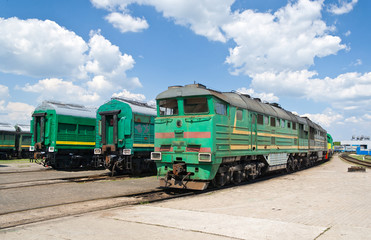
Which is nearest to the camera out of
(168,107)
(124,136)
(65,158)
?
(168,107)

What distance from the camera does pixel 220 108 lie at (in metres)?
12.3

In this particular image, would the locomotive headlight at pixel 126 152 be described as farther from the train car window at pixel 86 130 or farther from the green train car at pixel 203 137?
the train car window at pixel 86 130

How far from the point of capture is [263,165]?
649 inches

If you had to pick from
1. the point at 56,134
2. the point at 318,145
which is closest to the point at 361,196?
the point at 56,134

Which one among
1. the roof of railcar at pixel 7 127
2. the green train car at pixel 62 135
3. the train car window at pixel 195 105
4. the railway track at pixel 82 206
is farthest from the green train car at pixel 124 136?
the roof of railcar at pixel 7 127

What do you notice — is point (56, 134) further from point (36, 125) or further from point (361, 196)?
point (361, 196)

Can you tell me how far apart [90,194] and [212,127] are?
519cm

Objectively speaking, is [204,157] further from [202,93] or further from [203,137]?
[202,93]

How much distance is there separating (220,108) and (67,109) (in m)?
13.8

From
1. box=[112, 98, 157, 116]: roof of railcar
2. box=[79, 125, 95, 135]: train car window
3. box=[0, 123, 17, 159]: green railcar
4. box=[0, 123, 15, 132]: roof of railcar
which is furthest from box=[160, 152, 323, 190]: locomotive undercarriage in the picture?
box=[0, 123, 17, 159]: green railcar

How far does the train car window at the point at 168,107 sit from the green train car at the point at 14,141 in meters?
29.0

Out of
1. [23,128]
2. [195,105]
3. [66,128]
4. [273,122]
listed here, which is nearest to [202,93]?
[195,105]

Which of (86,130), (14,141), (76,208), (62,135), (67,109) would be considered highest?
(67,109)

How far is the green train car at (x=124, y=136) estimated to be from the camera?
18.0m
